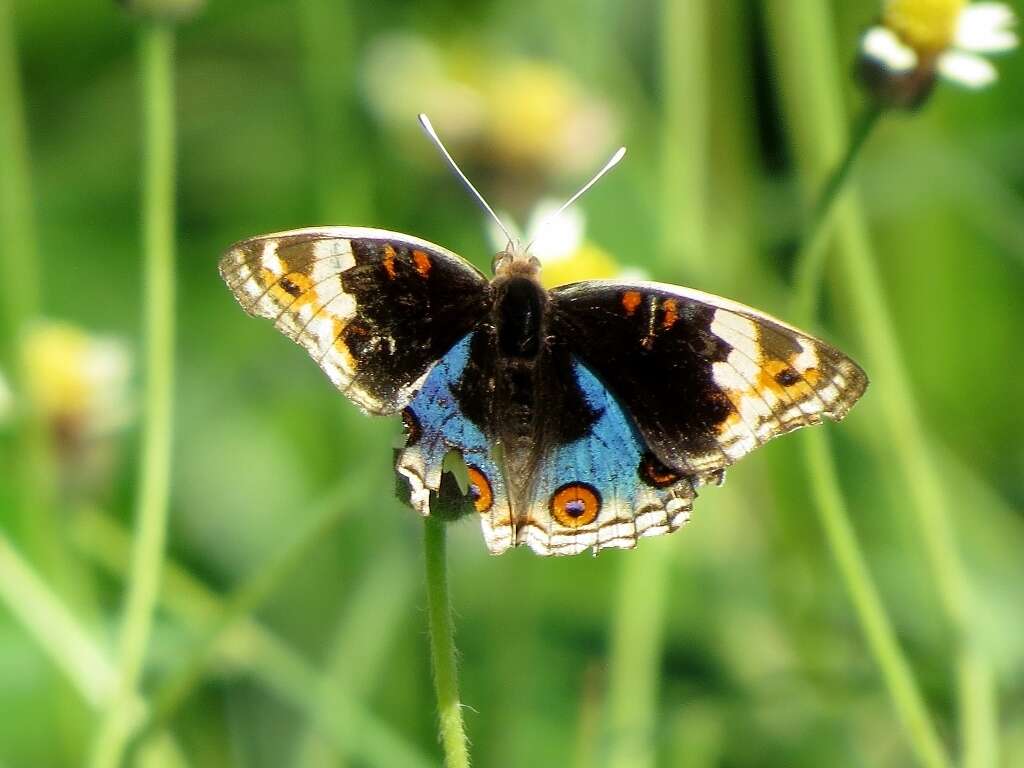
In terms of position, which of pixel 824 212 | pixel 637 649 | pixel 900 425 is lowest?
pixel 637 649

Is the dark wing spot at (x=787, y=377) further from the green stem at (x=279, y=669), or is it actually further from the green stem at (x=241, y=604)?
the green stem at (x=279, y=669)

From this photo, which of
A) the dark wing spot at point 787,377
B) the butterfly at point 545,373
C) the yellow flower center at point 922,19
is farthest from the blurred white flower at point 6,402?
the yellow flower center at point 922,19

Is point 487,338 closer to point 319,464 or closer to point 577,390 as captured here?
point 577,390

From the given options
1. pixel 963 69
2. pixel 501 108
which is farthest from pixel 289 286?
pixel 501 108

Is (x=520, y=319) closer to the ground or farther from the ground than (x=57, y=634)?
farther from the ground

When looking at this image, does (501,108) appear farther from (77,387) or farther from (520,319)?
(520,319)

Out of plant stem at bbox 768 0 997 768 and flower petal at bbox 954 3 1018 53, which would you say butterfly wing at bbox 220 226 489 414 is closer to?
plant stem at bbox 768 0 997 768
